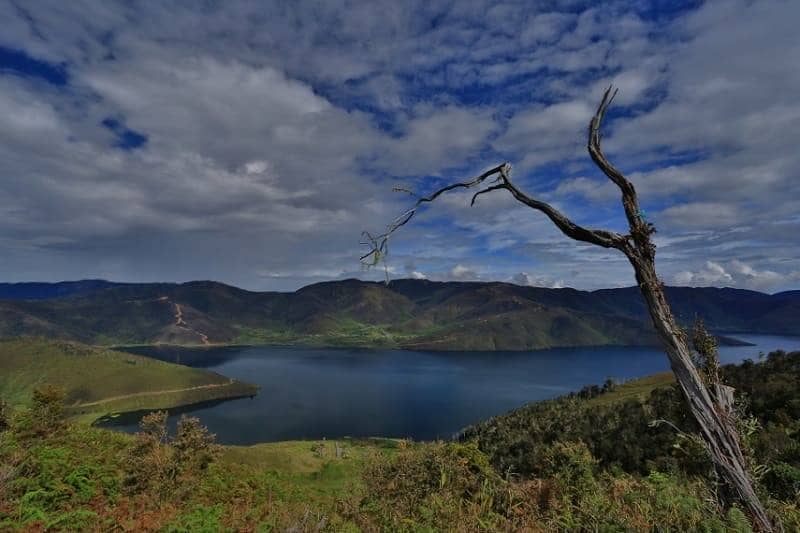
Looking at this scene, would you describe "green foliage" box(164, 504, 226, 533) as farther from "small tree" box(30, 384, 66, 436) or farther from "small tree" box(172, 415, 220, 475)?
"small tree" box(30, 384, 66, 436)

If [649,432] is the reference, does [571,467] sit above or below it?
above

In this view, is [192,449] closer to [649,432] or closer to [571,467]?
[571,467]

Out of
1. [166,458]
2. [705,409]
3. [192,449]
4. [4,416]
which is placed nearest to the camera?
[705,409]

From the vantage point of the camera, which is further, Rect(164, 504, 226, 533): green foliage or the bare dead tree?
Rect(164, 504, 226, 533): green foliage

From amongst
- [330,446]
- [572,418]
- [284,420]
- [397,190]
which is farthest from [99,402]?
[397,190]

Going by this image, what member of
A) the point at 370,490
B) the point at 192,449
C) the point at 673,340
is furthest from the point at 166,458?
the point at 673,340

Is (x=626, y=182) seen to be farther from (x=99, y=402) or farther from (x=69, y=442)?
(x=99, y=402)

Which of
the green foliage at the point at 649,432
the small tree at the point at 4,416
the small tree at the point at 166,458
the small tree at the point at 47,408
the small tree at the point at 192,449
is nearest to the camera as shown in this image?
the small tree at the point at 166,458

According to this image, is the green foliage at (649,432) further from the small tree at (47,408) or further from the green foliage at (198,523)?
the small tree at (47,408)

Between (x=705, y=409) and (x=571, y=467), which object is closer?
(x=705, y=409)

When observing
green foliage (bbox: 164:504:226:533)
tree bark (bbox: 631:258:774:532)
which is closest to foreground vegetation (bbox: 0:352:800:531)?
green foliage (bbox: 164:504:226:533)

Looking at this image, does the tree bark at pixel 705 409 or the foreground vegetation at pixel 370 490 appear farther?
the foreground vegetation at pixel 370 490

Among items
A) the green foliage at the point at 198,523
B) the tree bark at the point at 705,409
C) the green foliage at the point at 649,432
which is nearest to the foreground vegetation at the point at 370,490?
the green foliage at the point at 198,523

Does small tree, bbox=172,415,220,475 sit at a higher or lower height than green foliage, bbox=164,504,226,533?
lower
